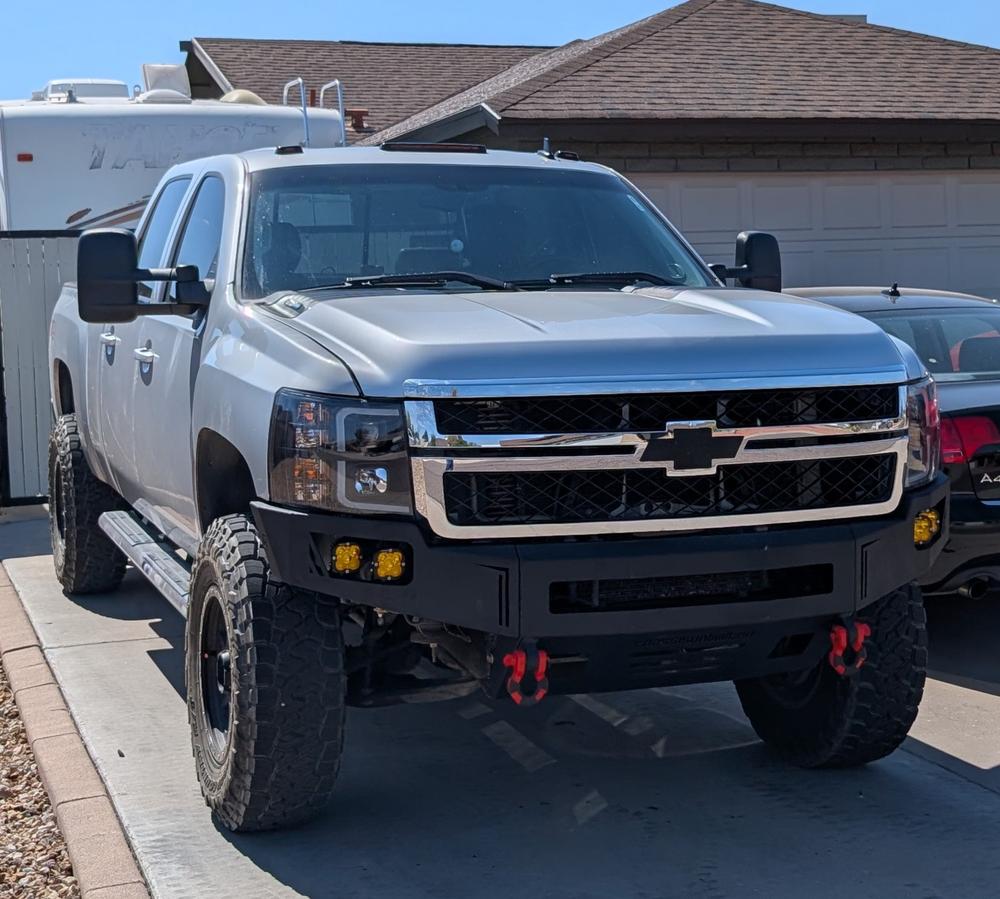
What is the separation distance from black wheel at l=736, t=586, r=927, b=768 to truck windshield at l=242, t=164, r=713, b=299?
149 cm

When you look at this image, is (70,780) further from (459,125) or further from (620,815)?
(459,125)

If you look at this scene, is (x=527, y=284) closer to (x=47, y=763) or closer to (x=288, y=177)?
(x=288, y=177)

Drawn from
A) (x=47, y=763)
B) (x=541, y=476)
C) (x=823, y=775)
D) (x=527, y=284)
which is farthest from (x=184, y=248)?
(x=823, y=775)

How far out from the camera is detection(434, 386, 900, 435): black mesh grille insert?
415 centimetres

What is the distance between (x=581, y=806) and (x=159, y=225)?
3.43 metres

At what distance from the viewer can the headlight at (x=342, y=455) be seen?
4164 millimetres

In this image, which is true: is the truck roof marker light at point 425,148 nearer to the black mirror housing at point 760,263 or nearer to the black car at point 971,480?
the black mirror housing at point 760,263

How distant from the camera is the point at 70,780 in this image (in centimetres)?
536

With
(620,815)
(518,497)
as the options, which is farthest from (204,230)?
(620,815)

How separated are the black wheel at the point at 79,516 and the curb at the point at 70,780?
0.57 meters

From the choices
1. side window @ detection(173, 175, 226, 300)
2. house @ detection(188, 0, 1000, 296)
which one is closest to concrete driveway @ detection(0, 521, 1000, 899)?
side window @ detection(173, 175, 226, 300)

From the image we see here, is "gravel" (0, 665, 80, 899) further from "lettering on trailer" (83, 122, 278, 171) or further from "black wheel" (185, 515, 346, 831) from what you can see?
"lettering on trailer" (83, 122, 278, 171)

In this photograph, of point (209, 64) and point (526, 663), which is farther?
point (209, 64)

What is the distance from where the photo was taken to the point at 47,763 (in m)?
5.57
